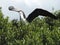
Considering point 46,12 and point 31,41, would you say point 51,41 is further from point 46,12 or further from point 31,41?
point 46,12

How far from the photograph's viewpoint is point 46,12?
36.6m

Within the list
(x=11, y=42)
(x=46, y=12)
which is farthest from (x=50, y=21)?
(x=11, y=42)

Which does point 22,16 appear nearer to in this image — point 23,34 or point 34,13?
point 34,13

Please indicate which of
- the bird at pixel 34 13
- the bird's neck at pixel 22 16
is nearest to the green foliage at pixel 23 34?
the bird's neck at pixel 22 16

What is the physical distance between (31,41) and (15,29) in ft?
14.9

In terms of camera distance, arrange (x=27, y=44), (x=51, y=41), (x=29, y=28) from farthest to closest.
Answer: (x=29, y=28), (x=51, y=41), (x=27, y=44)

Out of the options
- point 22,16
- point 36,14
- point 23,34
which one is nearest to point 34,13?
point 36,14

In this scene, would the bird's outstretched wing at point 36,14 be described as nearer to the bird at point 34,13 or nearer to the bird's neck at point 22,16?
the bird at point 34,13

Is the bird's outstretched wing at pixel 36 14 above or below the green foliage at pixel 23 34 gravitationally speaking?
above

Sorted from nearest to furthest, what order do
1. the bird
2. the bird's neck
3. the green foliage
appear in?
the green foliage < the bird's neck < the bird

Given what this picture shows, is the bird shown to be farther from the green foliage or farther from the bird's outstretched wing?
the green foliage

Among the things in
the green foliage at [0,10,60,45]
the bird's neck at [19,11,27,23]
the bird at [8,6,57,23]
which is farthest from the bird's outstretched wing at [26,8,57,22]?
the green foliage at [0,10,60,45]

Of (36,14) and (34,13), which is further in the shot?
(36,14)

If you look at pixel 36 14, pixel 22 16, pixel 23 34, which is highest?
pixel 36 14
